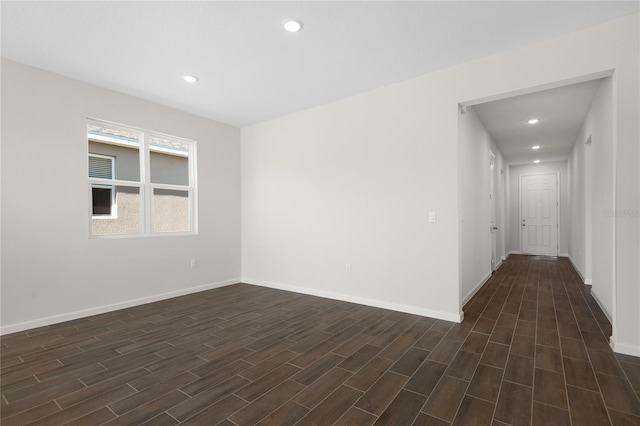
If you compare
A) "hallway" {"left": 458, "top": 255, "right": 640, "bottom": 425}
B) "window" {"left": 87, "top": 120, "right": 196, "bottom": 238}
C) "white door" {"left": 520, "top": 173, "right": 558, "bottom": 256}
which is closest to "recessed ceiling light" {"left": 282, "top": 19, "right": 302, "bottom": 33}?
"window" {"left": 87, "top": 120, "right": 196, "bottom": 238}

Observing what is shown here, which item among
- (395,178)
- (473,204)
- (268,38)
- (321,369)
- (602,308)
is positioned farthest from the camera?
(473,204)

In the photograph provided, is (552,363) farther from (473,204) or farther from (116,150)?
(116,150)

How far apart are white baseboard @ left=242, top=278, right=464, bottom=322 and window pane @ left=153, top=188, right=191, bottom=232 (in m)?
1.57

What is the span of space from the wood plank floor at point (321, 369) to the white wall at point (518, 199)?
554cm

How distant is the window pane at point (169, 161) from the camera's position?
4.42 meters

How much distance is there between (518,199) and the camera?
8.85m

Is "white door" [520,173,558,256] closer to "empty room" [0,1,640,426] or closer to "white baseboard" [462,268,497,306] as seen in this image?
"empty room" [0,1,640,426]

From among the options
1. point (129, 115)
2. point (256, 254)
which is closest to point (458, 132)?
point (256, 254)

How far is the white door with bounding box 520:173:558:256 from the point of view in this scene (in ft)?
27.5

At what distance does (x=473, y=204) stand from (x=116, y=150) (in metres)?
4.98

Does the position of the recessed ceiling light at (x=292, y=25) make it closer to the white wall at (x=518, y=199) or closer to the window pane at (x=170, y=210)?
the window pane at (x=170, y=210)

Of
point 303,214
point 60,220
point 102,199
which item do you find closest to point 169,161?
point 102,199

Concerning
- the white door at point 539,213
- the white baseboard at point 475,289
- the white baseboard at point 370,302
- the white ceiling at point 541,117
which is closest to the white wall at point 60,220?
the white baseboard at point 370,302

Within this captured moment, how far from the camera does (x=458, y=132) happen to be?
3.35 meters
